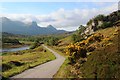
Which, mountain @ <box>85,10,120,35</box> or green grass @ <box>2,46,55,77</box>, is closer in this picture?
green grass @ <box>2,46,55,77</box>

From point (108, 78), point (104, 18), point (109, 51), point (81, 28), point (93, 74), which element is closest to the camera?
point (108, 78)

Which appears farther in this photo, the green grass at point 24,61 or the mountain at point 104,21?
the mountain at point 104,21

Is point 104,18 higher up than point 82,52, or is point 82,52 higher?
point 104,18

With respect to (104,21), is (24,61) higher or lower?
lower

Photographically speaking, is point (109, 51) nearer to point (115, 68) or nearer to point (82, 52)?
point (115, 68)

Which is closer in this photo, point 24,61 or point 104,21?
point 24,61

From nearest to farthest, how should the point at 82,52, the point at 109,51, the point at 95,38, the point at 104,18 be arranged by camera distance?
the point at 109,51
the point at 82,52
the point at 95,38
the point at 104,18

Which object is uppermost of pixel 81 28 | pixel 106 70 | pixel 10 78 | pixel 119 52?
pixel 81 28

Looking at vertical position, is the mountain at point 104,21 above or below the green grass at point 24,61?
above

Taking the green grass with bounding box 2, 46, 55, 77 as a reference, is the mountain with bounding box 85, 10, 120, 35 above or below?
above

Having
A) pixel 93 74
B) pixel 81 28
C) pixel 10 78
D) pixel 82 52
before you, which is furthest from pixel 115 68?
pixel 81 28

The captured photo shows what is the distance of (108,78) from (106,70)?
95 centimetres

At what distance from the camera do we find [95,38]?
61.8 meters

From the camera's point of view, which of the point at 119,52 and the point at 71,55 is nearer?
the point at 119,52
